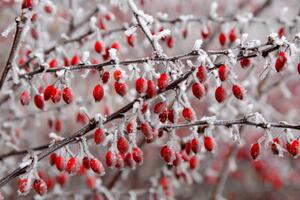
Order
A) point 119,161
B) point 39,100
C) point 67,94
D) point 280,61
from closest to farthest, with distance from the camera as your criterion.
Result: point 280,61 → point 67,94 → point 119,161 → point 39,100

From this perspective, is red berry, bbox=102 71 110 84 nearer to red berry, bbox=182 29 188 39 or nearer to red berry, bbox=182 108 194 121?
red berry, bbox=182 108 194 121

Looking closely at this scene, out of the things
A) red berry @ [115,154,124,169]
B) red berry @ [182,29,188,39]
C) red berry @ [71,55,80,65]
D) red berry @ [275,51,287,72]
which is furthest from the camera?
red berry @ [182,29,188,39]

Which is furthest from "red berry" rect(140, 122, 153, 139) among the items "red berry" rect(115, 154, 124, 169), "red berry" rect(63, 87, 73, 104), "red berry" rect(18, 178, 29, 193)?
"red berry" rect(18, 178, 29, 193)

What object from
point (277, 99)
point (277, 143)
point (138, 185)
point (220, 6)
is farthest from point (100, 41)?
point (277, 99)

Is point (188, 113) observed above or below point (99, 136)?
above

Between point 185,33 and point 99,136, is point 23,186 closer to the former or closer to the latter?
point 99,136

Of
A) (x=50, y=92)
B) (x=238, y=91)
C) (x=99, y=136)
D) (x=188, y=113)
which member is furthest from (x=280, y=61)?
(x=50, y=92)

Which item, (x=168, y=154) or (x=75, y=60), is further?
(x=75, y=60)

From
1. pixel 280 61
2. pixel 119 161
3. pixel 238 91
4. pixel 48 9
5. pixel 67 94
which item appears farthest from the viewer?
pixel 48 9

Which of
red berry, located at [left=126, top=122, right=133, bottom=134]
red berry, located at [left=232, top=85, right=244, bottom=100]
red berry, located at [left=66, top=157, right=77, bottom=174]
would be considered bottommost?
red berry, located at [left=66, top=157, right=77, bottom=174]
